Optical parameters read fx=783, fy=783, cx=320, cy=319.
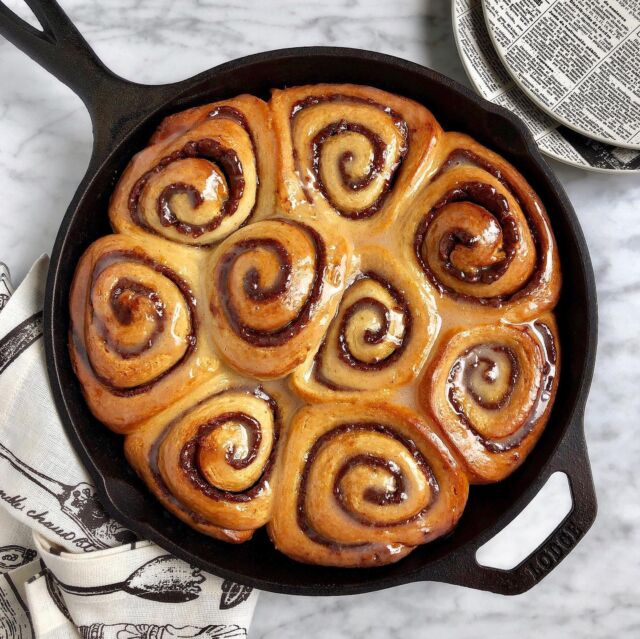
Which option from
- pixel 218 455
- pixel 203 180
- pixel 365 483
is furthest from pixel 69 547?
pixel 203 180

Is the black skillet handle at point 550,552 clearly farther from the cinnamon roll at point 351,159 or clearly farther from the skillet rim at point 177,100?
the cinnamon roll at point 351,159

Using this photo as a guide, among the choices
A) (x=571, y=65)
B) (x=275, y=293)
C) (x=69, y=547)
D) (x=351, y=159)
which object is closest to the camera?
(x=275, y=293)

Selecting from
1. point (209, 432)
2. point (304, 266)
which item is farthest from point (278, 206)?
point (209, 432)

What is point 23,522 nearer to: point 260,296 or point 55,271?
point 55,271

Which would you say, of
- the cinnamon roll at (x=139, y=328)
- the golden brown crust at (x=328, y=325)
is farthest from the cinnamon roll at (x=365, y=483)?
the cinnamon roll at (x=139, y=328)

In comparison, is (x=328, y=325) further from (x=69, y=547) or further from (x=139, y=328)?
(x=69, y=547)

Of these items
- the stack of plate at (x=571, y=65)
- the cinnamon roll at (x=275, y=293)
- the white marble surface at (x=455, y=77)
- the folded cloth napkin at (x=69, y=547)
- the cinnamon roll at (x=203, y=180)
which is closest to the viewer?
the cinnamon roll at (x=275, y=293)
